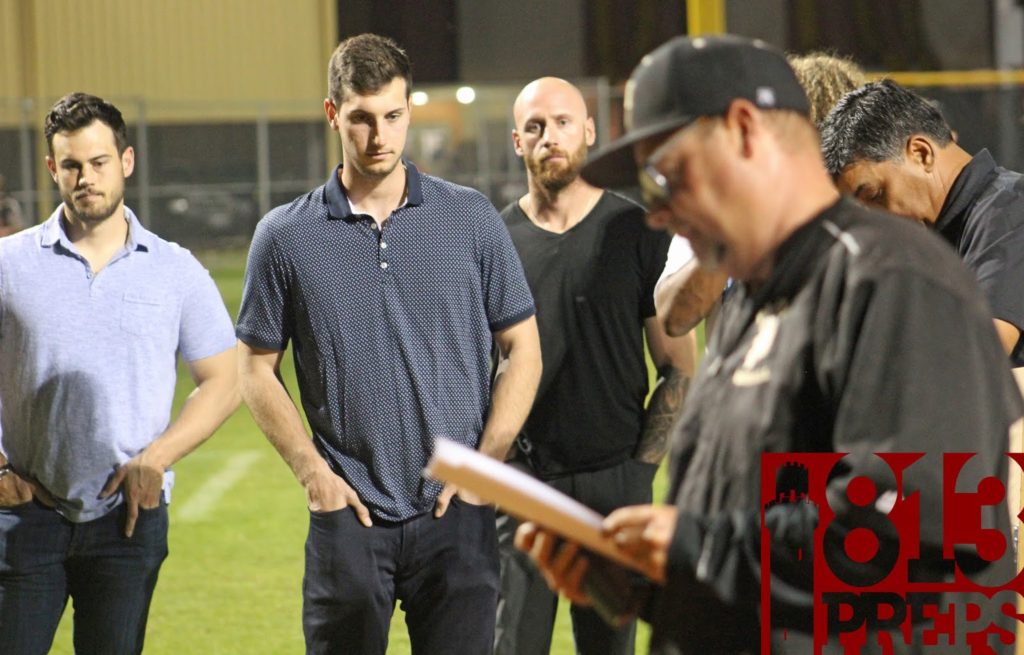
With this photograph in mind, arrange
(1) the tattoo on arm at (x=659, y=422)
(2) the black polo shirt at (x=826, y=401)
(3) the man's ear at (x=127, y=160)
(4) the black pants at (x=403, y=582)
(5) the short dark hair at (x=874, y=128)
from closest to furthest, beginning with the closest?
(2) the black polo shirt at (x=826, y=401), (5) the short dark hair at (x=874, y=128), (4) the black pants at (x=403, y=582), (3) the man's ear at (x=127, y=160), (1) the tattoo on arm at (x=659, y=422)

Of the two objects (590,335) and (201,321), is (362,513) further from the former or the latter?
(590,335)

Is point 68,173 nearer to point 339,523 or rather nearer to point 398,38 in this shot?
point 339,523

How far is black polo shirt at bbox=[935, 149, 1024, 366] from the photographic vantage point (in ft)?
10.8

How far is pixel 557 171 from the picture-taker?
15.1 feet

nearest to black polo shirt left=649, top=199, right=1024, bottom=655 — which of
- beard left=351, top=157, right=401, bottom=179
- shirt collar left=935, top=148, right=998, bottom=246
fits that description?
shirt collar left=935, top=148, right=998, bottom=246

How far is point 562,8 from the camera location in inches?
1101

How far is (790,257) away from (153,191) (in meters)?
20.4

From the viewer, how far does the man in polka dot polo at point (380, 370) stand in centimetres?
384

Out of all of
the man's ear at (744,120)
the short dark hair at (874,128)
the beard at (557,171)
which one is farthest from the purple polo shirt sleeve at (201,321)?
the man's ear at (744,120)

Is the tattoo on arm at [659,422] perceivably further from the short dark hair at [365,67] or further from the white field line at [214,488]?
the white field line at [214,488]

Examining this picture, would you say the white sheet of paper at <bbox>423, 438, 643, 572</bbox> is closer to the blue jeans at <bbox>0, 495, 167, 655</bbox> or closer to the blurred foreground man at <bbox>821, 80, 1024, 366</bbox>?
the blurred foreground man at <bbox>821, 80, 1024, 366</bbox>

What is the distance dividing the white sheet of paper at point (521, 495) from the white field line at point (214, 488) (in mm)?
6881

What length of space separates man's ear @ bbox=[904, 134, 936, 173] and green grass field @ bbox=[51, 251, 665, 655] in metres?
1.79

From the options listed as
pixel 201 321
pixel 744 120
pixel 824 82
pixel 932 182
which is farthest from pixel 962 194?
pixel 201 321
